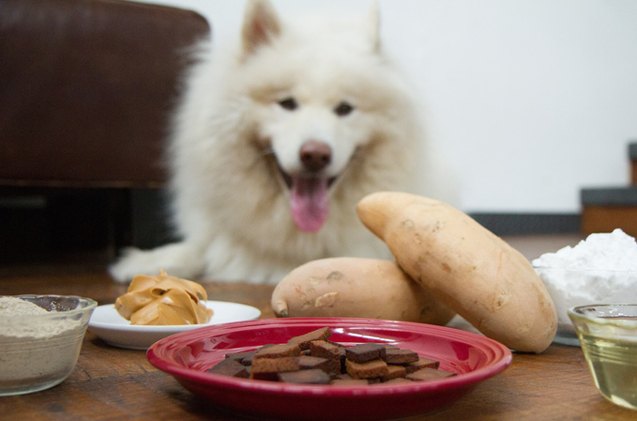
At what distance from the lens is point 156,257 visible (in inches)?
77.4

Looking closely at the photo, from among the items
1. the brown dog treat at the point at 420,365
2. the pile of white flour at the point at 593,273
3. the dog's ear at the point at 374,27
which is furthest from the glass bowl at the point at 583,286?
the dog's ear at the point at 374,27

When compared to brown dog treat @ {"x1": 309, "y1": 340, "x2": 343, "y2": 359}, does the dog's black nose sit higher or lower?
higher

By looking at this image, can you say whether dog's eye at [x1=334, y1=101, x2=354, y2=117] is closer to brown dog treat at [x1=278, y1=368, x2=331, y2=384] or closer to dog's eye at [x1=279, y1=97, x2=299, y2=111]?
dog's eye at [x1=279, y1=97, x2=299, y2=111]

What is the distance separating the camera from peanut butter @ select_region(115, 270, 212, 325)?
0.94m

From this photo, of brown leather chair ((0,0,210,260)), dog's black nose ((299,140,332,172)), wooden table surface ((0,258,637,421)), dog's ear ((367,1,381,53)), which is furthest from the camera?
brown leather chair ((0,0,210,260))

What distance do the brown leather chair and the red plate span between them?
1500 mm

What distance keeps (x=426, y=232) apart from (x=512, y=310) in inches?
6.5

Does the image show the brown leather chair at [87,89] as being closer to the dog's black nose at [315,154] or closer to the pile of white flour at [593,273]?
the dog's black nose at [315,154]

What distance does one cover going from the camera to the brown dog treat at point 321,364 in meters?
0.63

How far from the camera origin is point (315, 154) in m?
1.65

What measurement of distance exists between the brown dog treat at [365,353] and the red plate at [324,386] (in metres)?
0.07

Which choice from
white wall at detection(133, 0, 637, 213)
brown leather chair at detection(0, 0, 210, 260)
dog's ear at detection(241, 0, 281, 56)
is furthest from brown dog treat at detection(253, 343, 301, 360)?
white wall at detection(133, 0, 637, 213)

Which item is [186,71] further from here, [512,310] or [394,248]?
[512,310]

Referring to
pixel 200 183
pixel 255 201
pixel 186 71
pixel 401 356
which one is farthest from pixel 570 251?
pixel 186 71
